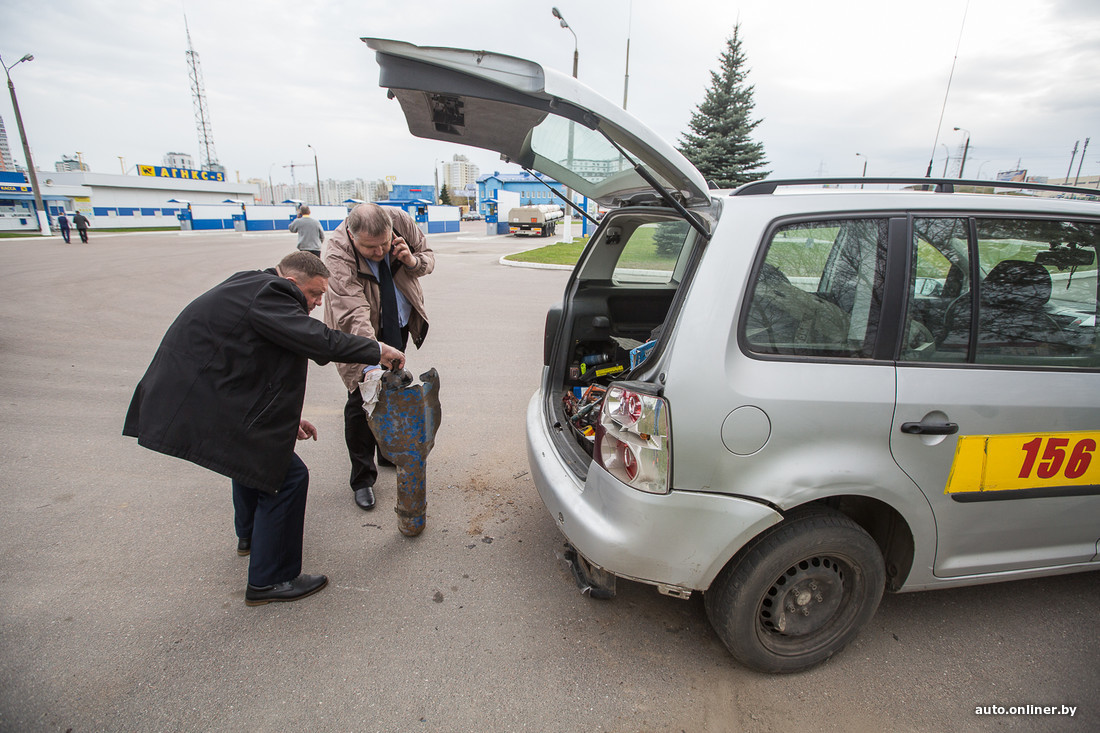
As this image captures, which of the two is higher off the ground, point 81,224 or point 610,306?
point 610,306

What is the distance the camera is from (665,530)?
188 cm

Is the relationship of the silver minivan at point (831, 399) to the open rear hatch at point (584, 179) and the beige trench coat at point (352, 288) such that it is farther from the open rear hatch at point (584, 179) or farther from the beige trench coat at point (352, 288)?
the beige trench coat at point (352, 288)

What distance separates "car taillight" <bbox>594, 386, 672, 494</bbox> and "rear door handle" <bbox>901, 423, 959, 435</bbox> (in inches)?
33.3

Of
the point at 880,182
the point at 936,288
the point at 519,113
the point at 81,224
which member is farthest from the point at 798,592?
the point at 81,224

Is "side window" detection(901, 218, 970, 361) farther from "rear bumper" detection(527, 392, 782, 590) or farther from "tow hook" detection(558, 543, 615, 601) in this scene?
"tow hook" detection(558, 543, 615, 601)

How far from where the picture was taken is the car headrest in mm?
2088

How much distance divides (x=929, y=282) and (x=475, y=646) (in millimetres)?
2215

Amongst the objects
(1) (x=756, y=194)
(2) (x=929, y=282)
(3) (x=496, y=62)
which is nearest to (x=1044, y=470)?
(2) (x=929, y=282)

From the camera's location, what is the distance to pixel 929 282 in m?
1.95

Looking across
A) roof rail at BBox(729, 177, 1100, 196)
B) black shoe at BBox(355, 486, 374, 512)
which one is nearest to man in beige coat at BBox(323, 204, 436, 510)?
black shoe at BBox(355, 486, 374, 512)

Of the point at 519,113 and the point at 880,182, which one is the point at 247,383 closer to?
the point at 519,113

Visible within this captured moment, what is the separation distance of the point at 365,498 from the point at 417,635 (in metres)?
1.19

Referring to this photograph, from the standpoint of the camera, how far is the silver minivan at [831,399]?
185 centimetres

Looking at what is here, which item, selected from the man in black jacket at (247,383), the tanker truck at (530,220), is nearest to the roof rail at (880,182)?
the man in black jacket at (247,383)
